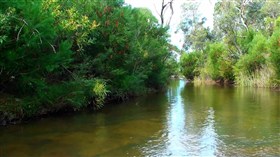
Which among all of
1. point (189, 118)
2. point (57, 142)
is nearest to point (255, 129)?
point (189, 118)

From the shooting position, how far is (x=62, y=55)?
10.7 meters

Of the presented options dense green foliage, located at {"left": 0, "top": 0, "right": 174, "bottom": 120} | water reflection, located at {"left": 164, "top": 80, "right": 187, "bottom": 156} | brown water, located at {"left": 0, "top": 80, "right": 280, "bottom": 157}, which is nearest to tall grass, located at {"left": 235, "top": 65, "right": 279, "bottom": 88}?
dense green foliage, located at {"left": 0, "top": 0, "right": 174, "bottom": 120}

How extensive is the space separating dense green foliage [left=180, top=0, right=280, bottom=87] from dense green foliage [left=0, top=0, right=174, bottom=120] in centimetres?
1160

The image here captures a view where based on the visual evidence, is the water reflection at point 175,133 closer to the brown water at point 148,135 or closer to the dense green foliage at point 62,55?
the brown water at point 148,135

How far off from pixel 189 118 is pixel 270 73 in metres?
16.0

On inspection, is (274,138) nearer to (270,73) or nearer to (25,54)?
(25,54)

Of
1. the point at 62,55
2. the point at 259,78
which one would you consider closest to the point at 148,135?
the point at 62,55

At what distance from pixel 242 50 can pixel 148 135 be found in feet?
84.9

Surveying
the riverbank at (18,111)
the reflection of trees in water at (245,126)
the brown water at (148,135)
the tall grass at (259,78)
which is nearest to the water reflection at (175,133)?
the brown water at (148,135)

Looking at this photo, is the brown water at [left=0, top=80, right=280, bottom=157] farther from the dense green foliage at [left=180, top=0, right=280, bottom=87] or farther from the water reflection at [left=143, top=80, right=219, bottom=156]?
the dense green foliage at [left=180, top=0, right=280, bottom=87]

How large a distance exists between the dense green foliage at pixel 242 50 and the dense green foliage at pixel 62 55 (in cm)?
1160

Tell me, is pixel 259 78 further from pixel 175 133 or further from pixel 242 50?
pixel 175 133

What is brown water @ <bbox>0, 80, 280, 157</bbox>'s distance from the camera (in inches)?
286

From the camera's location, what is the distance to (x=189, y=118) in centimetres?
1176
